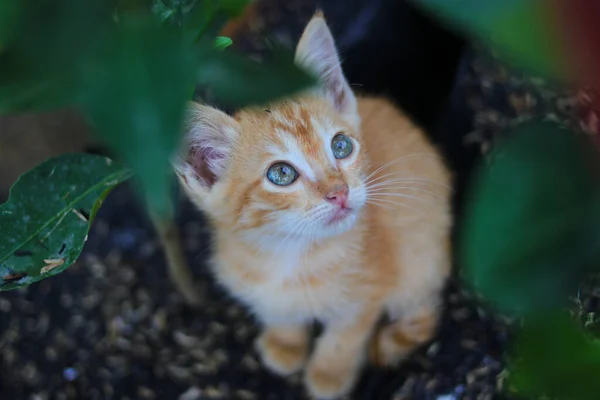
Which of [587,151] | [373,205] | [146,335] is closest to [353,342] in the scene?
[373,205]

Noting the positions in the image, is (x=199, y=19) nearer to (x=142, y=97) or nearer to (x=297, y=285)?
(x=142, y=97)

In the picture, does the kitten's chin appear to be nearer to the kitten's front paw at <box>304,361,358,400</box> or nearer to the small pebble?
the kitten's front paw at <box>304,361,358,400</box>

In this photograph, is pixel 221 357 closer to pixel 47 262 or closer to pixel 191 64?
pixel 47 262

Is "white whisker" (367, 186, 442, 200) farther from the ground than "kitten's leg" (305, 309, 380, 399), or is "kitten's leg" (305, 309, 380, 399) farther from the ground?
"white whisker" (367, 186, 442, 200)

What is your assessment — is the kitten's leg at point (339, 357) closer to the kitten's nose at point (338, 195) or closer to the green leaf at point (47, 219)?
the kitten's nose at point (338, 195)

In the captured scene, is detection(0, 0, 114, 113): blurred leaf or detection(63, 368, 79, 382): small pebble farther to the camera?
detection(63, 368, 79, 382): small pebble

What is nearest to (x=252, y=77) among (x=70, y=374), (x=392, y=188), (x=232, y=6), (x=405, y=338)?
(x=232, y=6)

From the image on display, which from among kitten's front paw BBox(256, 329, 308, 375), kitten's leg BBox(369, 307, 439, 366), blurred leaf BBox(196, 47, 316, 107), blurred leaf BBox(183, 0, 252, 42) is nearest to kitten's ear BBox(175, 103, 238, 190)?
blurred leaf BBox(183, 0, 252, 42)
